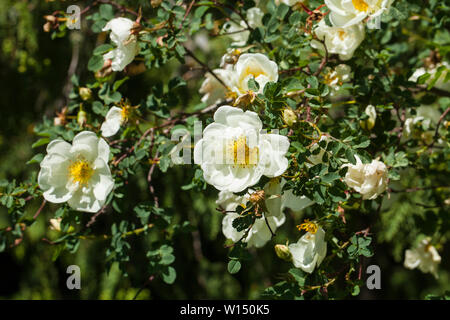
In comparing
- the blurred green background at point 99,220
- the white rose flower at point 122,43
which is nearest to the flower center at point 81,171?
the white rose flower at point 122,43

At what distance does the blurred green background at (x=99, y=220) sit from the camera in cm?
189

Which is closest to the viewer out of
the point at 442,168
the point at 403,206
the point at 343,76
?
the point at 343,76

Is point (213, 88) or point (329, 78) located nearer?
point (329, 78)

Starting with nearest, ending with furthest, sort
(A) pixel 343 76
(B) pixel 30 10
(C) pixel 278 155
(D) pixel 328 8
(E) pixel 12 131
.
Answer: (C) pixel 278 155
(D) pixel 328 8
(A) pixel 343 76
(B) pixel 30 10
(E) pixel 12 131

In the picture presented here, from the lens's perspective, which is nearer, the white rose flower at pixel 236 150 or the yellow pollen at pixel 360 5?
the white rose flower at pixel 236 150

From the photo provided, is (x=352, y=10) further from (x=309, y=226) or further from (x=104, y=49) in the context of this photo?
(x=104, y=49)

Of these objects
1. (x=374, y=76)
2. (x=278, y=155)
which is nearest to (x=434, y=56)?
(x=374, y=76)

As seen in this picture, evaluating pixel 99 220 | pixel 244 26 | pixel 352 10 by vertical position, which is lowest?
pixel 99 220

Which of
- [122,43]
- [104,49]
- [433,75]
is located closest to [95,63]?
[104,49]

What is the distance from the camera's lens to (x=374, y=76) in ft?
3.68

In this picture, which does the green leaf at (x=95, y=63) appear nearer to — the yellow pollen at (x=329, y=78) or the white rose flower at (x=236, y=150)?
the white rose flower at (x=236, y=150)

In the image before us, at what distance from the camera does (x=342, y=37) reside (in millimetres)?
1039
